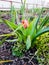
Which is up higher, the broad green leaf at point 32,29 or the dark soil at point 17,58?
the broad green leaf at point 32,29

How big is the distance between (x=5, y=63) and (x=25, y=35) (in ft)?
1.17

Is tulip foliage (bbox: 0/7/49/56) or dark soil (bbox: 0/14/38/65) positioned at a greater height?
tulip foliage (bbox: 0/7/49/56)

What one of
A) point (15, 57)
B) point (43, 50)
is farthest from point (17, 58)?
point (43, 50)

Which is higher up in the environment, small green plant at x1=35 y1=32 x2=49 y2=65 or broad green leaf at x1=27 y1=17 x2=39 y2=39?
broad green leaf at x1=27 y1=17 x2=39 y2=39

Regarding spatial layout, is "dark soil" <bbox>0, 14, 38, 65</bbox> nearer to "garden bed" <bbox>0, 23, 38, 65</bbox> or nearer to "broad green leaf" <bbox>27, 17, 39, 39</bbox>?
"garden bed" <bbox>0, 23, 38, 65</bbox>

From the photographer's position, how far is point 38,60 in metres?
2.06

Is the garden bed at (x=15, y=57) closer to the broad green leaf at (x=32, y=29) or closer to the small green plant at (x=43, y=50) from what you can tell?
the small green plant at (x=43, y=50)

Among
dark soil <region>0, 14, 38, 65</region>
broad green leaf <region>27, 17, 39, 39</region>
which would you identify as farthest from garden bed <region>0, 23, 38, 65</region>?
broad green leaf <region>27, 17, 39, 39</region>

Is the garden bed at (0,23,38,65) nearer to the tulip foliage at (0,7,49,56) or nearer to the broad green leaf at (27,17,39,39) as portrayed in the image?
the tulip foliage at (0,7,49,56)

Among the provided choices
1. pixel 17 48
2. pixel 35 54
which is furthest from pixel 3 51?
pixel 35 54

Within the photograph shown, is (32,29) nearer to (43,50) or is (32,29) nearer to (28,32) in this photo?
(28,32)

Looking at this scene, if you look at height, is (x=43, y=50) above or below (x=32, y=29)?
below

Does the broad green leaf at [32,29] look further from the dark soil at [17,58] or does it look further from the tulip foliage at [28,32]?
the dark soil at [17,58]

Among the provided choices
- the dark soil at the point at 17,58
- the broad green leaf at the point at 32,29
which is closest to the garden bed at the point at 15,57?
the dark soil at the point at 17,58
